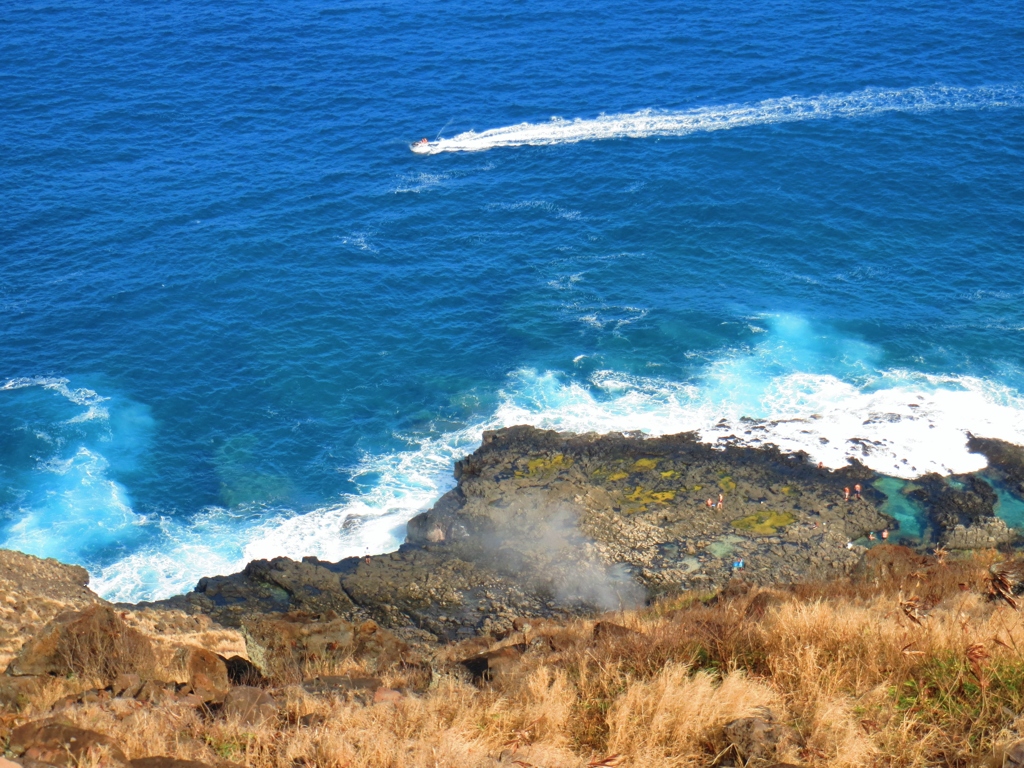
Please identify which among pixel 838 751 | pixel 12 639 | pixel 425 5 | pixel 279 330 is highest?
pixel 425 5

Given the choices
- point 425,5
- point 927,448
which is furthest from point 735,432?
point 425,5

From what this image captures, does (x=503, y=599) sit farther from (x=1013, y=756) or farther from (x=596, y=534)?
(x=1013, y=756)

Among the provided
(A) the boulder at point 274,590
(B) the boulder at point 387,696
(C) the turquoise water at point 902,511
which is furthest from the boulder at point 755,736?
(C) the turquoise water at point 902,511

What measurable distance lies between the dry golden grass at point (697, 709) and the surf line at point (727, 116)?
58768 millimetres

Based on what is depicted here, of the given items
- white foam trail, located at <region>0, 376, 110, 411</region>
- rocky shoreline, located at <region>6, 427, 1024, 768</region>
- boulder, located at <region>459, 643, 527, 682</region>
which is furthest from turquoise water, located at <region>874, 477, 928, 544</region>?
white foam trail, located at <region>0, 376, 110, 411</region>

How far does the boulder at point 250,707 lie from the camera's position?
14.2 m

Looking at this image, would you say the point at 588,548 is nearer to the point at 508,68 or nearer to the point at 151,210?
the point at 151,210

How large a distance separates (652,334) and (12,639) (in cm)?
3583

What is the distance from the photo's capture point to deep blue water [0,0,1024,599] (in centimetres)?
4375

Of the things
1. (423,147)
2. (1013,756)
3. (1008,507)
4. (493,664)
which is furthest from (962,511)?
(423,147)

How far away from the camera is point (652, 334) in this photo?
2008 inches

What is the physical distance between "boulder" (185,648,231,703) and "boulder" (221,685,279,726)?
3621 millimetres

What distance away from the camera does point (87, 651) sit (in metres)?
21.0

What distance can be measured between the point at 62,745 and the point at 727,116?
2667 inches
